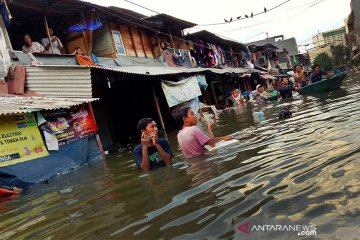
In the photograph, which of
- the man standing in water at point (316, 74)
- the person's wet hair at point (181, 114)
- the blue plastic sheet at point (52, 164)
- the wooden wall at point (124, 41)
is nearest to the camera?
the person's wet hair at point (181, 114)

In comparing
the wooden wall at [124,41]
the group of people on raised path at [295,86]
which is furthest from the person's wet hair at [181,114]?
the group of people on raised path at [295,86]

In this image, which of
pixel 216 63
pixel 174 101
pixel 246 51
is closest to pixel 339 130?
pixel 174 101

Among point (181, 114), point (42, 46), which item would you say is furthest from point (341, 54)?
point (181, 114)

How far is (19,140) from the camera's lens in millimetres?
8320

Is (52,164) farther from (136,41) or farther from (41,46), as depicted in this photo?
(136,41)

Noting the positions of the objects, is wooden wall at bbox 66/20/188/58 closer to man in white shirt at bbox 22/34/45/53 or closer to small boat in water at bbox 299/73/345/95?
man in white shirt at bbox 22/34/45/53

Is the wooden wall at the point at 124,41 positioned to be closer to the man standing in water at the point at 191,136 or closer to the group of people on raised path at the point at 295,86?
the group of people on raised path at the point at 295,86

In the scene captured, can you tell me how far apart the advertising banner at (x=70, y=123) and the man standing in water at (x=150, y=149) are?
451 centimetres

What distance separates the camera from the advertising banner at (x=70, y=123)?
932 cm

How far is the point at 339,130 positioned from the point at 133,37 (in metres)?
14.1

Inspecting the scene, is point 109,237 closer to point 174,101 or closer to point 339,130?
point 339,130

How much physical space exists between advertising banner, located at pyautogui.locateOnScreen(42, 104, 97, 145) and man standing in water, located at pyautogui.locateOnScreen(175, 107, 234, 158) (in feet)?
15.8

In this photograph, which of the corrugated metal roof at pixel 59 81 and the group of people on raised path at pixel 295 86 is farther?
the group of people on raised path at pixel 295 86

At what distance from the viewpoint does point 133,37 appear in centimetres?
1811
